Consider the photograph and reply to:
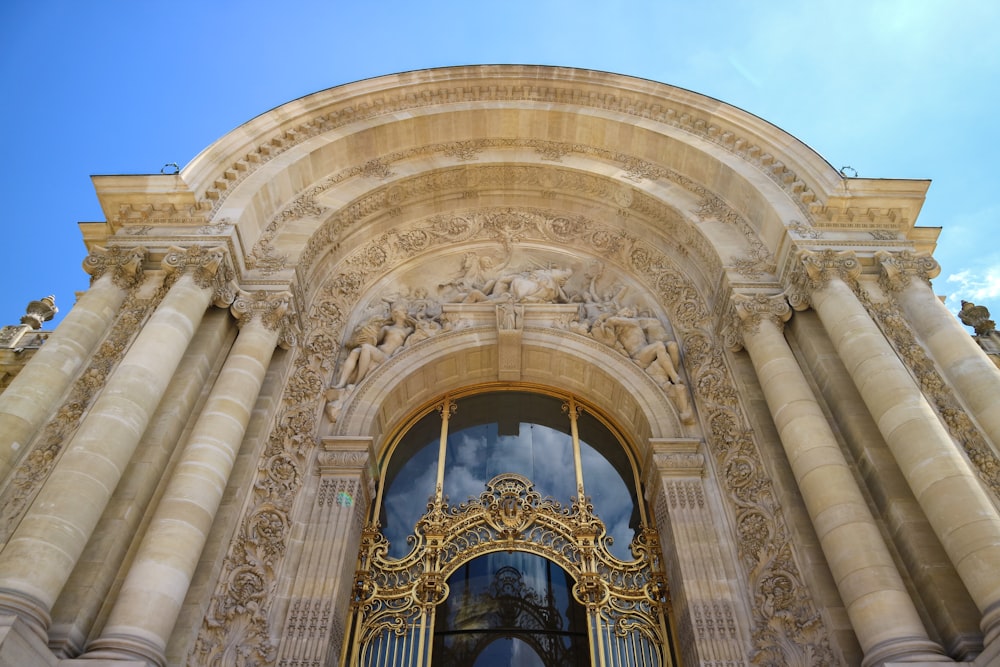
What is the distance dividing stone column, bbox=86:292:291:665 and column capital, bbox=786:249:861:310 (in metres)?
7.14

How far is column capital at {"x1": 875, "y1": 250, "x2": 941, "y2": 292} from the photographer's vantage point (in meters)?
9.64

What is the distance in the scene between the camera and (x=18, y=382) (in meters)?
7.98

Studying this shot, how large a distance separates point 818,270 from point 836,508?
3508 millimetres

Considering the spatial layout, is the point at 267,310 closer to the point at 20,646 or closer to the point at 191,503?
the point at 191,503

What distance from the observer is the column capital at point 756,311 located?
9922mm

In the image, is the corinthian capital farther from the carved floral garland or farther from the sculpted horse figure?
the sculpted horse figure

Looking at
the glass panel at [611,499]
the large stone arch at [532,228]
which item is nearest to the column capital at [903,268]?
the large stone arch at [532,228]

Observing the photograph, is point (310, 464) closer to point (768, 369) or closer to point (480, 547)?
point (480, 547)

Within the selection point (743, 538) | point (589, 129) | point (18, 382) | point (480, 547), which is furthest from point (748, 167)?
point (18, 382)

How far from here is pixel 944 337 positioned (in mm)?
8734

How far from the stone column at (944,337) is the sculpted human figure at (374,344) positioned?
23.6 ft

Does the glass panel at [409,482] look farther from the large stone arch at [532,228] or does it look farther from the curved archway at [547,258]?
the large stone arch at [532,228]

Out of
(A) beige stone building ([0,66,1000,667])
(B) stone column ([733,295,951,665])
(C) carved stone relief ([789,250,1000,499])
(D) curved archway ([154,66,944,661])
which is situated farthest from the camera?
(D) curved archway ([154,66,944,661])

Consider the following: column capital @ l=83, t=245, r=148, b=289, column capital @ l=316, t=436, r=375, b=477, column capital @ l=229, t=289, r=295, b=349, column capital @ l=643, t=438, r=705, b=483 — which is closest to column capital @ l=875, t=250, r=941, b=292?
column capital @ l=643, t=438, r=705, b=483
